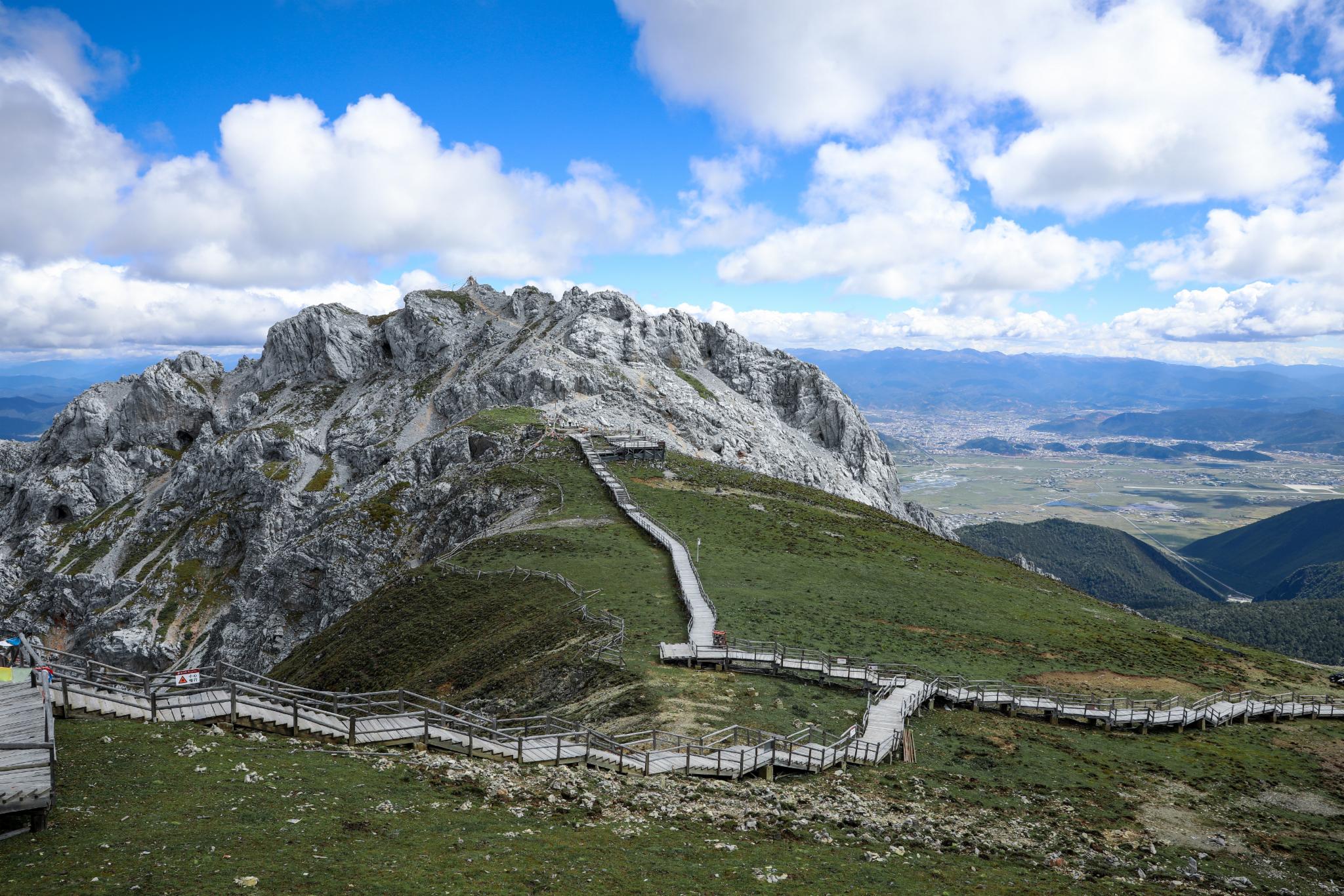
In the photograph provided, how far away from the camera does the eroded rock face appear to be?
86625 mm

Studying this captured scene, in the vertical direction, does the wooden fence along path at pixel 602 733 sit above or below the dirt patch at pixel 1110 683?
above

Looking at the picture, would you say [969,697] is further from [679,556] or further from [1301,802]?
[679,556]

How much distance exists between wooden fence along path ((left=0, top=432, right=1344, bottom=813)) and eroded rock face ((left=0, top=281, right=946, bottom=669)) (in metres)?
49.0

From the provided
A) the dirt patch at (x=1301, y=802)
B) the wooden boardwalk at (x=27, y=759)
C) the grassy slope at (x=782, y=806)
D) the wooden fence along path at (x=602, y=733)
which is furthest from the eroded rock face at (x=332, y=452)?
the dirt patch at (x=1301, y=802)

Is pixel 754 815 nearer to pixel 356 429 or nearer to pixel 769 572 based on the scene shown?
pixel 769 572

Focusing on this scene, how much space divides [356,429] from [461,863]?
153686mm

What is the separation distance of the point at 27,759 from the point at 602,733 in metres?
18.5

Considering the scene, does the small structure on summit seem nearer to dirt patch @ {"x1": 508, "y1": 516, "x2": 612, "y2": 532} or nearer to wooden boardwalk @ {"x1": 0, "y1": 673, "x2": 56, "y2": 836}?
dirt patch @ {"x1": 508, "y1": 516, "x2": 612, "y2": 532}

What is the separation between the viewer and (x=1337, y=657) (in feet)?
454

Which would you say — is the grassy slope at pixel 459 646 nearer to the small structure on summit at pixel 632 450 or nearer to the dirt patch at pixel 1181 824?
the dirt patch at pixel 1181 824

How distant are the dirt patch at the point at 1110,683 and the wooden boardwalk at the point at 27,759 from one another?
1678 inches

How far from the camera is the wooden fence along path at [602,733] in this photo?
20.2 m

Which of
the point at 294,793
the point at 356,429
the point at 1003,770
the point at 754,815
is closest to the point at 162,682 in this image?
the point at 294,793

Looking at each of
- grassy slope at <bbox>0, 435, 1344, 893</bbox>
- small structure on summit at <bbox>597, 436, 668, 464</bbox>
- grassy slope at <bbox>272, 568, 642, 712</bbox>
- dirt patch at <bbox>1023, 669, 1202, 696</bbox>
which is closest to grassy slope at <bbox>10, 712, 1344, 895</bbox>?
grassy slope at <bbox>0, 435, 1344, 893</bbox>
